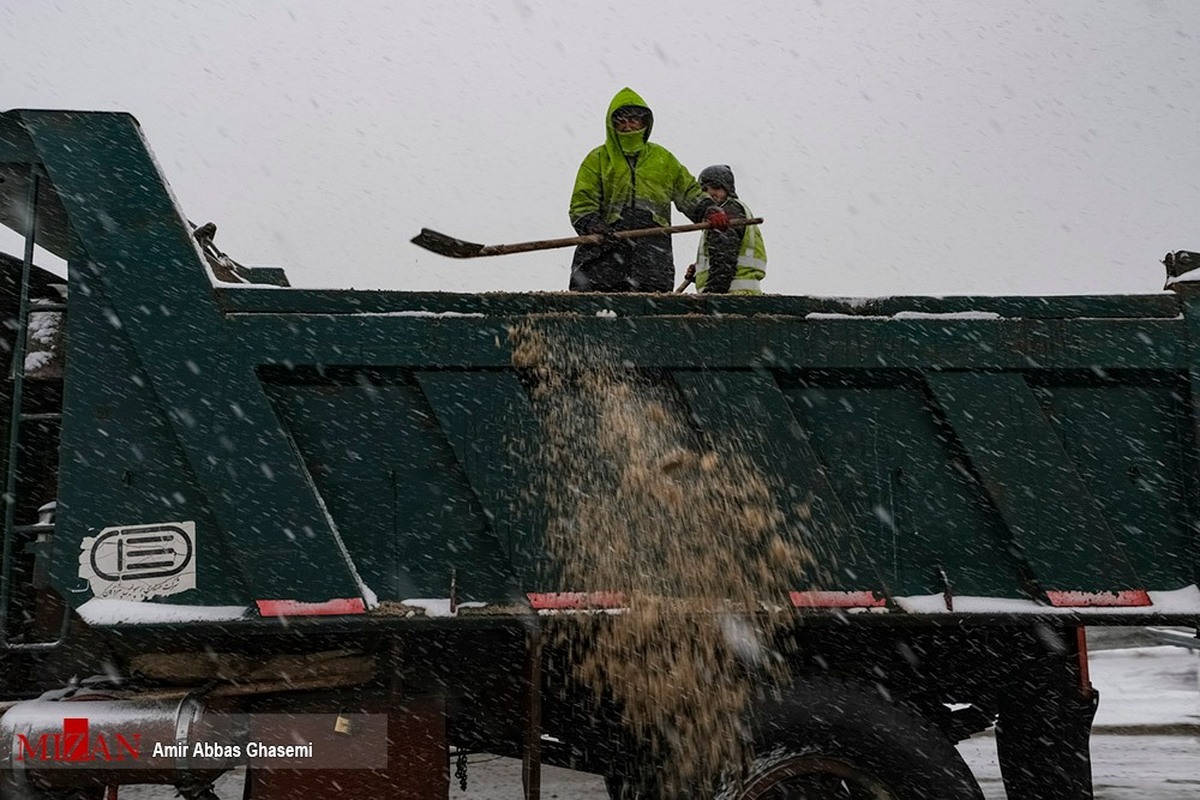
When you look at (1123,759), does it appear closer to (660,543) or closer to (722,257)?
(722,257)

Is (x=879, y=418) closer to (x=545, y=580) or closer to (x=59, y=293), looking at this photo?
(x=545, y=580)

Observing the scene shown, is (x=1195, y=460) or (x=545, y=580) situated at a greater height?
(x=1195, y=460)

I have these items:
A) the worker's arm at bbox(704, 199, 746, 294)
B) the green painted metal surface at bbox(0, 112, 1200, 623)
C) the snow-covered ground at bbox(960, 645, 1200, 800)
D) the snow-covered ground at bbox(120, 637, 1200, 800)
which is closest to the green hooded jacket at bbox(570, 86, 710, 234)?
the worker's arm at bbox(704, 199, 746, 294)

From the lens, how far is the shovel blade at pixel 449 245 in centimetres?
381

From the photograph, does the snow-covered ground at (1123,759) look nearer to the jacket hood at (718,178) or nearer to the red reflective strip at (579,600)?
the red reflective strip at (579,600)

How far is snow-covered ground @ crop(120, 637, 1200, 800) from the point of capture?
4.81 meters

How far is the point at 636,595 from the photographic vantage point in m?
2.59

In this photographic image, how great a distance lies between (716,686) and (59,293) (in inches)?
101

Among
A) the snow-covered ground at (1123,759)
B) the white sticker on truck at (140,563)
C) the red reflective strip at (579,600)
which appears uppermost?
the white sticker on truck at (140,563)

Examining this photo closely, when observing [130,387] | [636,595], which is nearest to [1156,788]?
[636,595]

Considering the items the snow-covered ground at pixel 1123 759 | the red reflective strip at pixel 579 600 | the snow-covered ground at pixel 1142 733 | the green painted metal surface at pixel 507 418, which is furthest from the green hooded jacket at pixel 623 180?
the snow-covered ground at pixel 1142 733

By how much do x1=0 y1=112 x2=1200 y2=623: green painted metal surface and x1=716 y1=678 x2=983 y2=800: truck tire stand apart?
41 centimetres

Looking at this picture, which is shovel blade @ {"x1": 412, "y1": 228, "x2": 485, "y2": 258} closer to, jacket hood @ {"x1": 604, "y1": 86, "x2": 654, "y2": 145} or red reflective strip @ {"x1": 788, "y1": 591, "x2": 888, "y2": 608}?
jacket hood @ {"x1": 604, "y1": 86, "x2": 654, "y2": 145}

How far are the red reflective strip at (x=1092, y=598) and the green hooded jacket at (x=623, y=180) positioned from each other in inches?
98.7
